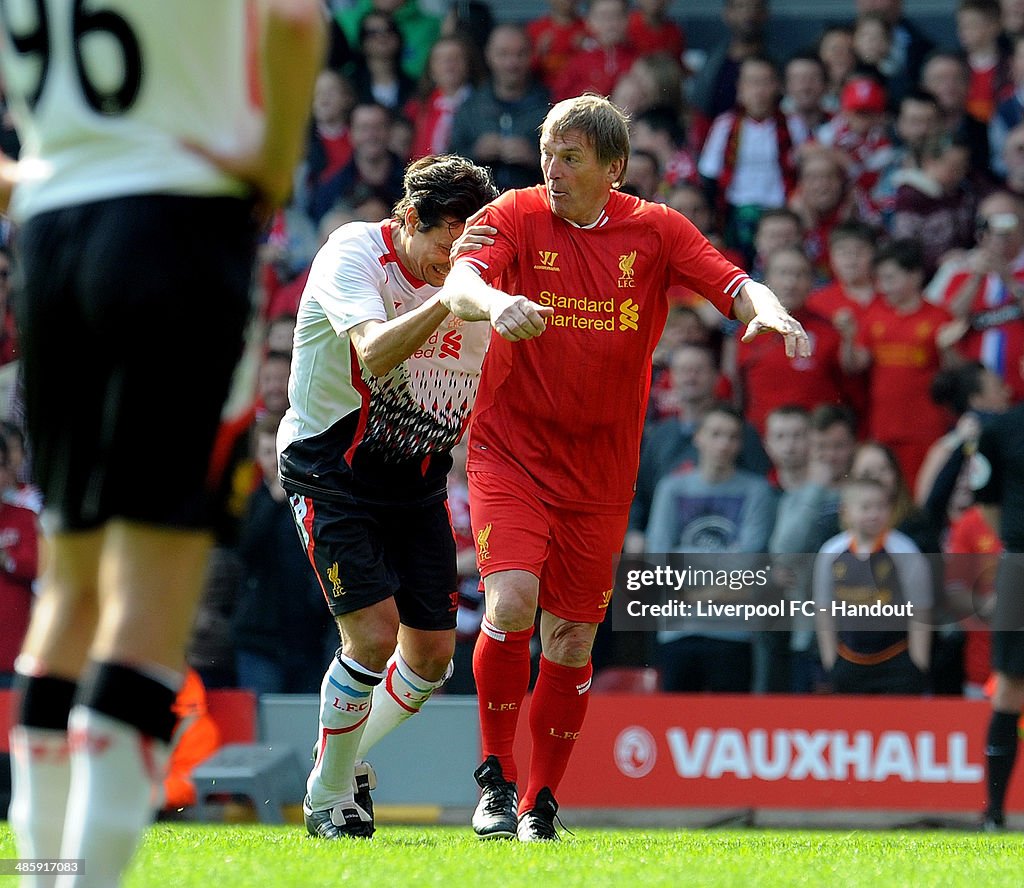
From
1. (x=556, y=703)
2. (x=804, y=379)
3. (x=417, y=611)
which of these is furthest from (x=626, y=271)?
(x=804, y=379)

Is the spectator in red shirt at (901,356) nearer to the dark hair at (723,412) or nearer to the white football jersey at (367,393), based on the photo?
the dark hair at (723,412)

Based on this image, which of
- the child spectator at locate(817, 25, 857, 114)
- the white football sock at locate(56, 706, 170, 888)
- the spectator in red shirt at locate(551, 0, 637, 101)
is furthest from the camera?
the spectator in red shirt at locate(551, 0, 637, 101)

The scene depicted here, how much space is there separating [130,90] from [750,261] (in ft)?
28.1

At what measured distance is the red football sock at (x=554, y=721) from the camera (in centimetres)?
598

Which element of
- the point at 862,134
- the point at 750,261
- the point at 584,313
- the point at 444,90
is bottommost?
the point at 584,313

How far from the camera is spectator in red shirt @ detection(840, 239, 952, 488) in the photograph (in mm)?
10148

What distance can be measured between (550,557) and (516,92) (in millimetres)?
6777

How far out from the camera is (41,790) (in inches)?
121

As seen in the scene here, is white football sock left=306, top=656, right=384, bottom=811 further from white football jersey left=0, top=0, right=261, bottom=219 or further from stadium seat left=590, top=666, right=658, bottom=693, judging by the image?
stadium seat left=590, top=666, right=658, bottom=693

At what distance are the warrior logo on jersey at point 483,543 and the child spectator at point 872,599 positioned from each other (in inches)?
156

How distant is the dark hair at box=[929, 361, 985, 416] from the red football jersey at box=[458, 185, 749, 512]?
14.7 ft

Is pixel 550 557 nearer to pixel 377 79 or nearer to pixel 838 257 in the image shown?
pixel 838 257

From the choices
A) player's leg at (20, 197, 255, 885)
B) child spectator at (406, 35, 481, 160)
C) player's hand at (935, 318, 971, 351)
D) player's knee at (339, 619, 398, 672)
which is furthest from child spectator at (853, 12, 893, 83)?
player's leg at (20, 197, 255, 885)

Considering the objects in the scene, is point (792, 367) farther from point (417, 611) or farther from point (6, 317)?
point (6, 317)
